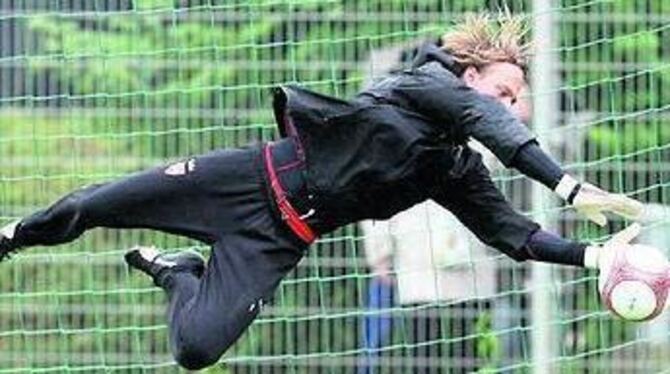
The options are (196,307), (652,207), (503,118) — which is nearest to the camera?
(503,118)

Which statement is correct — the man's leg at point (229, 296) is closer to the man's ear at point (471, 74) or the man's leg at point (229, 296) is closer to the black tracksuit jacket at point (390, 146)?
the black tracksuit jacket at point (390, 146)

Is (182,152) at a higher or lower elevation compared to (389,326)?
higher

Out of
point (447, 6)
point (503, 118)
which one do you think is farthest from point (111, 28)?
point (503, 118)

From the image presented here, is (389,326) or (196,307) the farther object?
(389,326)

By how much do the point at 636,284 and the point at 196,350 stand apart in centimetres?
139

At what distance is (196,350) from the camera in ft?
24.0

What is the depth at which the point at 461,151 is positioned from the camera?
732 centimetres

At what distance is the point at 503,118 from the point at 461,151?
45cm

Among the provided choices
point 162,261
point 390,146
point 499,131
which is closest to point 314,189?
point 390,146

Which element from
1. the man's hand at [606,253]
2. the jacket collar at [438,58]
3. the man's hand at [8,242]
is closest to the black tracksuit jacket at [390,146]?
the jacket collar at [438,58]

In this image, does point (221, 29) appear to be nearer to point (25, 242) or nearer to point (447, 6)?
point (447, 6)

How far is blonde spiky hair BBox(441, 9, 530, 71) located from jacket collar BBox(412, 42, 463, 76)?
2cm

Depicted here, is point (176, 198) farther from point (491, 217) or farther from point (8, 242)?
point (491, 217)

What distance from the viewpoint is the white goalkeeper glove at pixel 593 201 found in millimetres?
6723
